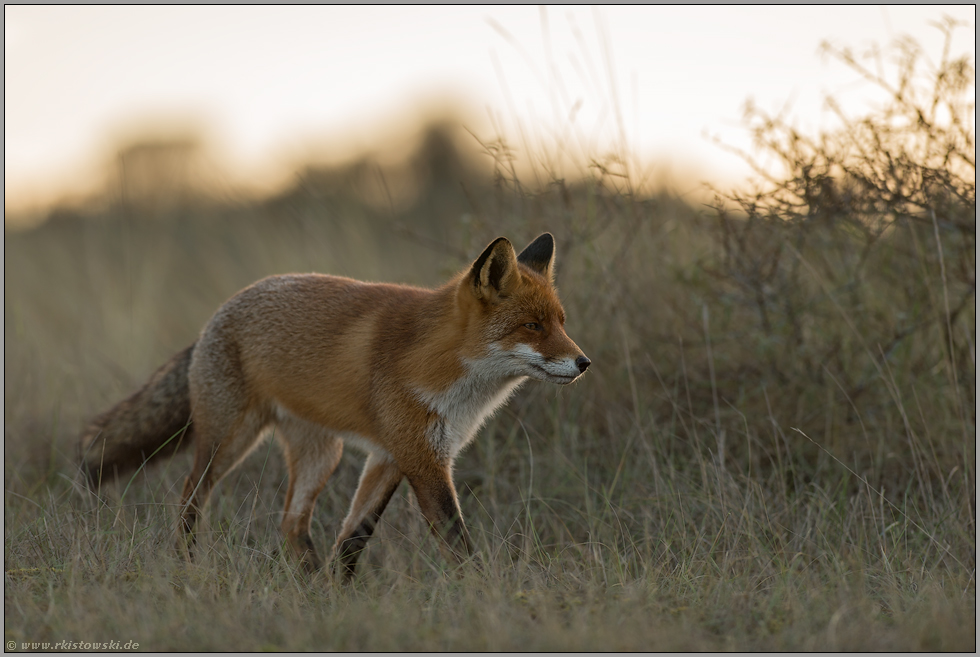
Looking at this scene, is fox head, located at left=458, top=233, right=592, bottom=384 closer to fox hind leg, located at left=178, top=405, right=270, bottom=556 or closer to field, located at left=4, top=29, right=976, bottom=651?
field, located at left=4, top=29, right=976, bottom=651

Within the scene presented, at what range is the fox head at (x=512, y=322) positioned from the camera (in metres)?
3.30

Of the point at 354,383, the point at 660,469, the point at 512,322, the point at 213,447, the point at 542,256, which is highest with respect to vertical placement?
the point at 542,256

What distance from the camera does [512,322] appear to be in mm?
3393

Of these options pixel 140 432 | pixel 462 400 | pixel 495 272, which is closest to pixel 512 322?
pixel 495 272

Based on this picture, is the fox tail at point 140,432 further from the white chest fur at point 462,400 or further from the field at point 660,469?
the white chest fur at point 462,400

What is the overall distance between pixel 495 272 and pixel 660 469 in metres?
1.71

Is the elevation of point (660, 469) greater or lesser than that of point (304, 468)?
lesser

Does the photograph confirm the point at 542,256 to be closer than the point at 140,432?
Yes

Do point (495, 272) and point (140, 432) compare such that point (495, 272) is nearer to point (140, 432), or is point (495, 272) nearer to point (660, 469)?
point (660, 469)

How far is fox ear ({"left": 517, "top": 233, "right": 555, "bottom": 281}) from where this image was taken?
3779 millimetres

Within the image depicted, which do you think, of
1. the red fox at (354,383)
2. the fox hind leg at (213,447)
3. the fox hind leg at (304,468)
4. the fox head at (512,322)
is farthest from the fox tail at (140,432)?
the fox head at (512,322)

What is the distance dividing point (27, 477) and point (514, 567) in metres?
3.45

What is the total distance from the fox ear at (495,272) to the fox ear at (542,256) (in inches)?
15.7

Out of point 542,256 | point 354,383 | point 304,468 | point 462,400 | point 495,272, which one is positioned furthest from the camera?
point 304,468
